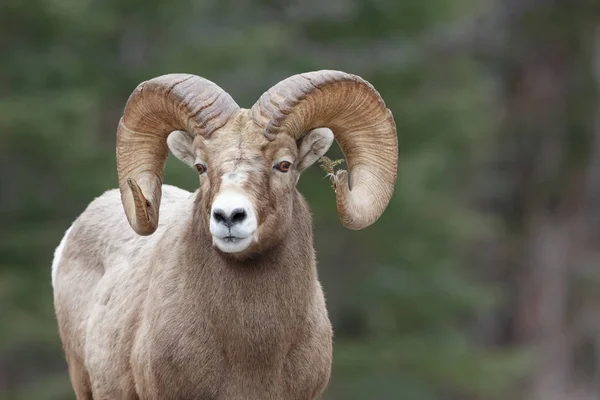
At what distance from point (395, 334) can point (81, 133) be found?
10.7m

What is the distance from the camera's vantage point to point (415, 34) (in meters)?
37.7

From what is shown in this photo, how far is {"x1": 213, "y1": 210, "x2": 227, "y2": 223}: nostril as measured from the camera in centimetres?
932

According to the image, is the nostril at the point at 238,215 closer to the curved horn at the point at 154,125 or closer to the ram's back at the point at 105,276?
the curved horn at the point at 154,125

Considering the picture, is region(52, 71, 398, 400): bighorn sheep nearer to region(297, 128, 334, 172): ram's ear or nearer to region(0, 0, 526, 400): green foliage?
region(297, 128, 334, 172): ram's ear

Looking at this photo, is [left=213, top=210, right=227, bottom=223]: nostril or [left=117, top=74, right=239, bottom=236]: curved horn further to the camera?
[left=117, top=74, right=239, bottom=236]: curved horn

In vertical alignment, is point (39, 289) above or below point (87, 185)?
below

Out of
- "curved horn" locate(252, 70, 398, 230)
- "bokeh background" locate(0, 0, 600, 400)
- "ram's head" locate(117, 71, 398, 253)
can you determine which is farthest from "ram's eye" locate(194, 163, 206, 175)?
"bokeh background" locate(0, 0, 600, 400)

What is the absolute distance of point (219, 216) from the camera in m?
9.36

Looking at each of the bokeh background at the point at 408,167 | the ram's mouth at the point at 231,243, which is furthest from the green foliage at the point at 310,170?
the ram's mouth at the point at 231,243

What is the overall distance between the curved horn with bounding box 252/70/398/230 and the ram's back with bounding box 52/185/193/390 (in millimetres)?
1335

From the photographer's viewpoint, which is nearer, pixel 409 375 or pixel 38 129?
pixel 38 129

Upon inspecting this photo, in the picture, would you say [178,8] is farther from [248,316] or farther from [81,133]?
[248,316]

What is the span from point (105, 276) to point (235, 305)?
6.72ft

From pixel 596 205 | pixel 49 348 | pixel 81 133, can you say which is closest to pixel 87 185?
pixel 81 133
